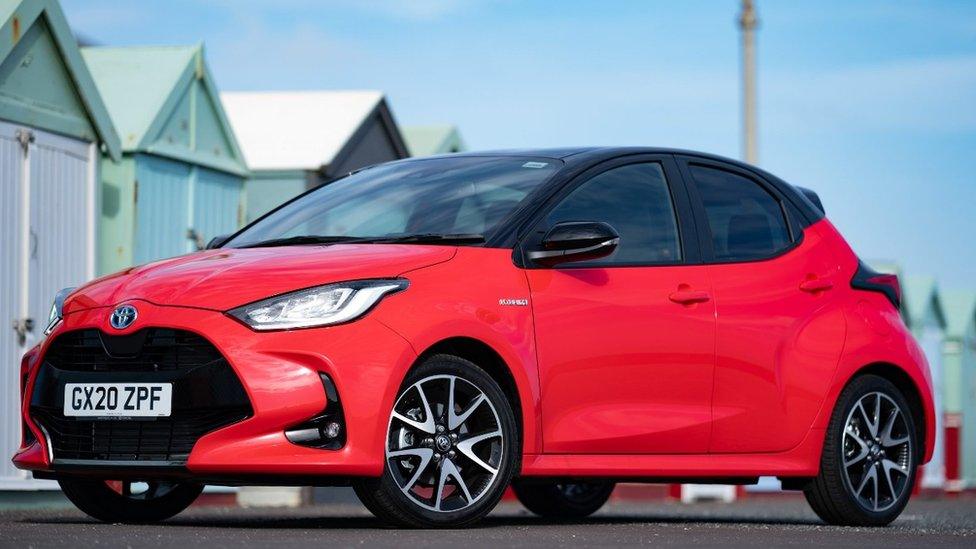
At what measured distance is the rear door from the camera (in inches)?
314

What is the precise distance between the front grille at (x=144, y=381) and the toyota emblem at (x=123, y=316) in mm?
48

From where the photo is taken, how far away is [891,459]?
28.5 ft

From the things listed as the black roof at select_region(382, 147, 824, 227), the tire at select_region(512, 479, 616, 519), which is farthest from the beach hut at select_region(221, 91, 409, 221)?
the black roof at select_region(382, 147, 824, 227)

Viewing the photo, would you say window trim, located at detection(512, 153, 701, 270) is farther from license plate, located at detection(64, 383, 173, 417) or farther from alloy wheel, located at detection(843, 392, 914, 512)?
license plate, located at detection(64, 383, 173, 417)

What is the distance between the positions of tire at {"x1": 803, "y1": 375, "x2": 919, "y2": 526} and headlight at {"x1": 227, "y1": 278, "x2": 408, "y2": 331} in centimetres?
278

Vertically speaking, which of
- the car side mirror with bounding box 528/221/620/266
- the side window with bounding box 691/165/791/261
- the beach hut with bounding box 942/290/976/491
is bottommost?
the beach hut with bounding box 942/290/976/491

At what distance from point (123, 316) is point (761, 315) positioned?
117 inches

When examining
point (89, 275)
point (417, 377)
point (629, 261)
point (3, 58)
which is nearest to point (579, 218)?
point (629, 261)

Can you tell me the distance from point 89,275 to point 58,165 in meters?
0.89

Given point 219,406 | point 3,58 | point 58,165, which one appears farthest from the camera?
point 58,165

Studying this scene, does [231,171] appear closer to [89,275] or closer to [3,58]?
[89,275]

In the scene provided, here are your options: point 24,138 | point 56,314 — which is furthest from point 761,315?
point 24,138

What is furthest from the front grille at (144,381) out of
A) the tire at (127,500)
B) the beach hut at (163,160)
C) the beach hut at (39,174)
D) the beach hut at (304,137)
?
the beach hut at (304,137)

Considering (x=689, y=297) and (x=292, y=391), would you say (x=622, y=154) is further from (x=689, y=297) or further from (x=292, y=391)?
(x=292, y=391)
